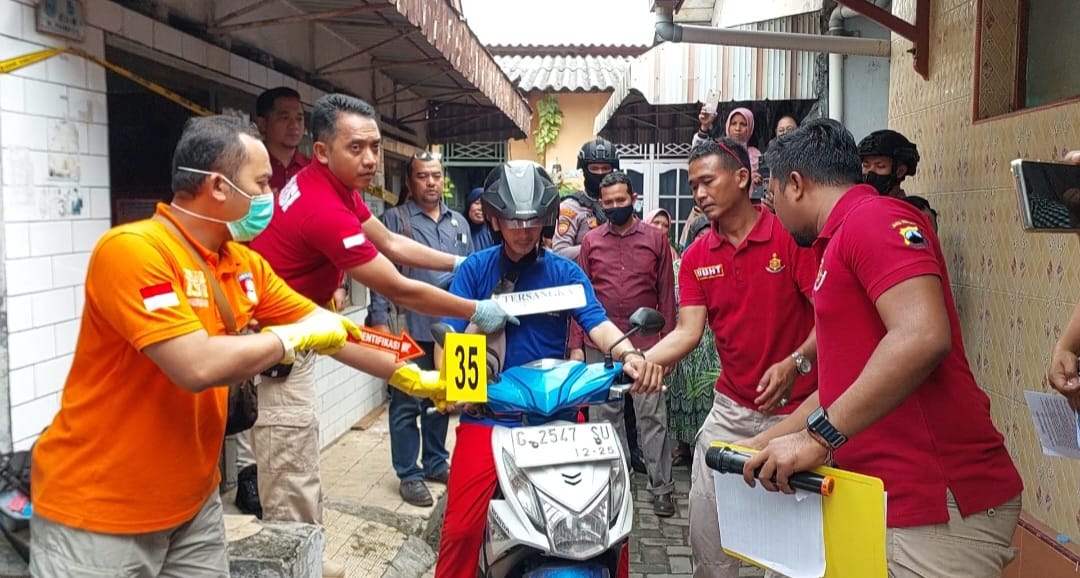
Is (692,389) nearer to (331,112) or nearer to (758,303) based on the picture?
(758,303)

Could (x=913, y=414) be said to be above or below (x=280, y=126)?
below

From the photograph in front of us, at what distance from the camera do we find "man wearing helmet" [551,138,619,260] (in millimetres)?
7293

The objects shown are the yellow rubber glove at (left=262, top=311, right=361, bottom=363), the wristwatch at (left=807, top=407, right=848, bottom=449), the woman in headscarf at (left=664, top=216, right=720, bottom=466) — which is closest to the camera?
the wristwatch at (left=807, top=407, right=848, bottom=449)

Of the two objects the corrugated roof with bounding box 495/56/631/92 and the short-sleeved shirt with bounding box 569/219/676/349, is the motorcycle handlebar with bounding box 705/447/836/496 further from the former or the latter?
the corrugated roof with bounding box 495/56/631/92

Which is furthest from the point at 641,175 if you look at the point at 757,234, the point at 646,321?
the point at 646,321

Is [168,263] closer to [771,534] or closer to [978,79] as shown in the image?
[771,534]

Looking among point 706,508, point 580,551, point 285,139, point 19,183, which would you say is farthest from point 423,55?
point 580,551

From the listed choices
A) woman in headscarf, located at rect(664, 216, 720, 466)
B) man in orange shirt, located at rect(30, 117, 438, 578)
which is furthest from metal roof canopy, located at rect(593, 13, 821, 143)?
man in orange shirt, located at rect(30, 117, 438, 578)

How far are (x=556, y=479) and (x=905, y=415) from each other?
116 cm

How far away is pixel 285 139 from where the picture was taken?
508 cm

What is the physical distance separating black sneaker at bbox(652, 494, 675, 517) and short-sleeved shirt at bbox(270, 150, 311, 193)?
321 centimetres

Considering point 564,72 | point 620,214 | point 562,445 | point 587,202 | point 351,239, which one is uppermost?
point 564,72

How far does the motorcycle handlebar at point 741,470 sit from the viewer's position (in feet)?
→ 7.64

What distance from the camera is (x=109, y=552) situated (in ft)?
8.52
